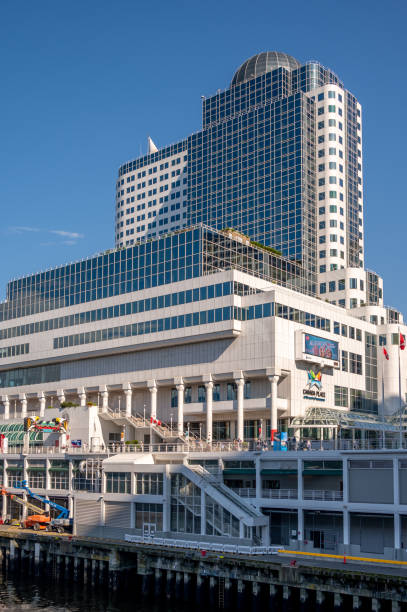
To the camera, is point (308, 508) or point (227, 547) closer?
point (227, 547)

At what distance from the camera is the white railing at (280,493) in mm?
71250

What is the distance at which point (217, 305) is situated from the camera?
98188 millimetres

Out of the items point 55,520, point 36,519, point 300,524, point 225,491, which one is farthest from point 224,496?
point 36,519

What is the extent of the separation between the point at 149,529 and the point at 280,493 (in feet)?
45.6

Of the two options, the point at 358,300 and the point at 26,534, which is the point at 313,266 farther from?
the point at 26,534

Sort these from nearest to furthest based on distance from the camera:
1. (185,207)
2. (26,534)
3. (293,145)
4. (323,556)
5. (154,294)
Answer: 1. (323,556)
2. (26,534)
3. (154,294)
4. (293,145)
5. (185,207)

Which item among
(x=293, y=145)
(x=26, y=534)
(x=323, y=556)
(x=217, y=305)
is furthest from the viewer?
(x=293, y=145)

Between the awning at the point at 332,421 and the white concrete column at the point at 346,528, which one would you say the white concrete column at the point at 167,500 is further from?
the awning at the point at 332,421

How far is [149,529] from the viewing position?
73.8 metres

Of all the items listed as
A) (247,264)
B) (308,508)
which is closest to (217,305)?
(247,264)

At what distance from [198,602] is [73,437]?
50.8 metres

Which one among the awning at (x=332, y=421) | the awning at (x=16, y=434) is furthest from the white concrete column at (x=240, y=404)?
the awning at (x=16, y=434)

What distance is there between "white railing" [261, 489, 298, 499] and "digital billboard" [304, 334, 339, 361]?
28.7 meters

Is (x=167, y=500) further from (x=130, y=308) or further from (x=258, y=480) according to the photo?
(x=130, y=308)
